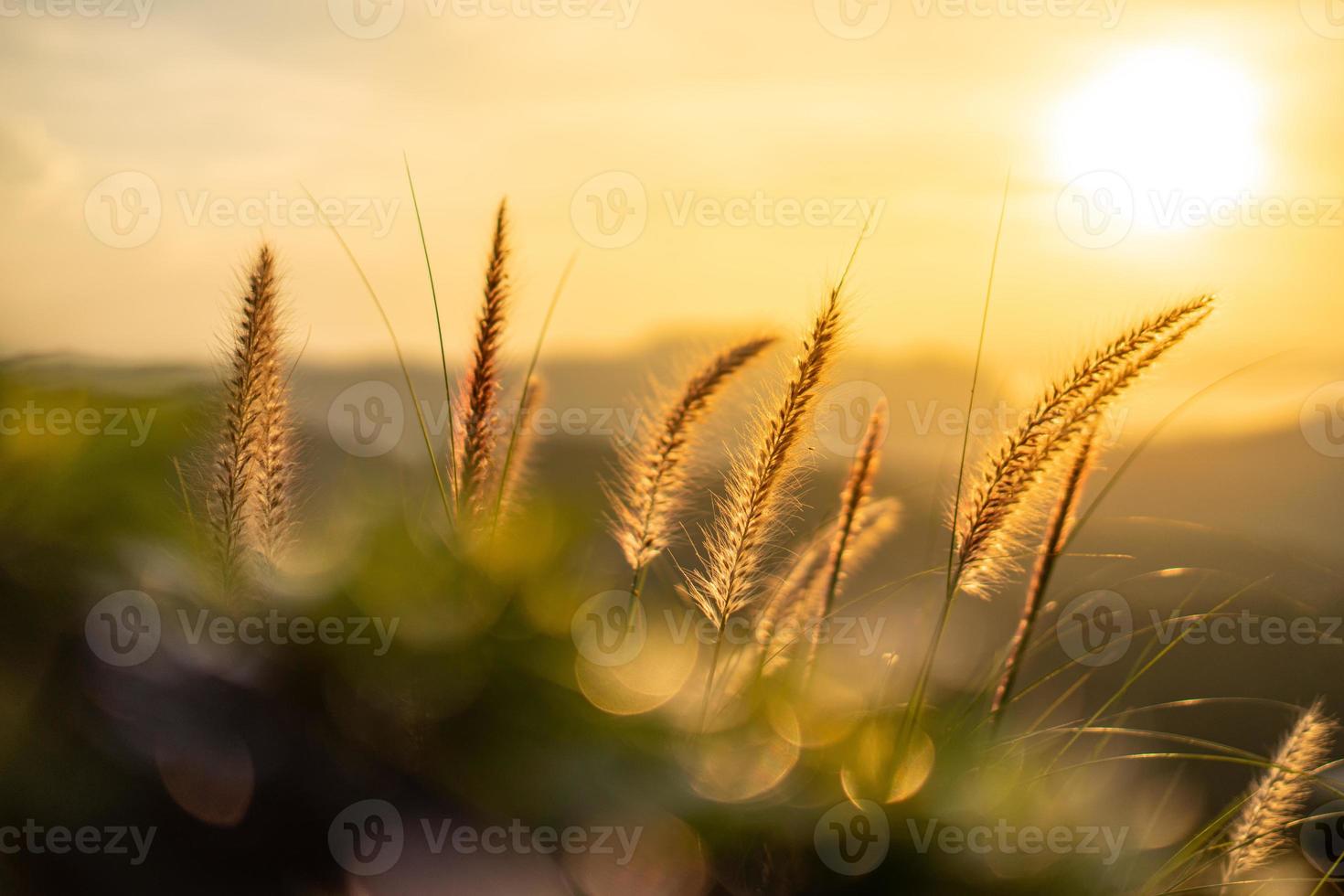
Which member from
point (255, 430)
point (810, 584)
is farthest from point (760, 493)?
point (255, 430)

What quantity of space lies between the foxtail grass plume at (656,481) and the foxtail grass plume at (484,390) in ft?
1.23

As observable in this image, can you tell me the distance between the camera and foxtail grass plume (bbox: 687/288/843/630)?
6.60ft

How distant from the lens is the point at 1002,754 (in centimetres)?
222

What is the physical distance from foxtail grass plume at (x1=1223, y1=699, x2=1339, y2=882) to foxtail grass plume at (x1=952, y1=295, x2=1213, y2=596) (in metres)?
1.08

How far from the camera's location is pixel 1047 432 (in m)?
2.14

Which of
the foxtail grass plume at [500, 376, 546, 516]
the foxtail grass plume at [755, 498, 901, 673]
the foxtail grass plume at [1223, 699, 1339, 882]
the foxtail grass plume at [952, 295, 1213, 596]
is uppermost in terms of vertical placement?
the foxtail grass plume at [952, 295, 1213, 596]

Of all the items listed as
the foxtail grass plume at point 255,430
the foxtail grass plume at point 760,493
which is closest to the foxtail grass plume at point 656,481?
the foxtail grass plume at point 760,493

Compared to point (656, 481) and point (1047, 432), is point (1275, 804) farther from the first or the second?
point (656, 481)

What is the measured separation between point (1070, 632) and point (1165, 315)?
3.53ft

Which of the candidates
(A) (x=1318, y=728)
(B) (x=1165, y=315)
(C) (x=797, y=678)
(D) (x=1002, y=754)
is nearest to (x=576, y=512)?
(C) (x=797, y=678)

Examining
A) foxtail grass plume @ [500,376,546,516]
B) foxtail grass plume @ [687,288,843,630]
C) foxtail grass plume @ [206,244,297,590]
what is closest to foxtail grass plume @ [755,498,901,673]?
foxtail grass plume @ [687,288,843,630]

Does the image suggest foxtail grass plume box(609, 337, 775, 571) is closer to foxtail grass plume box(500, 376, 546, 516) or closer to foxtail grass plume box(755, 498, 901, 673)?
foxtail grass plume box(500, 376, 546, 516)

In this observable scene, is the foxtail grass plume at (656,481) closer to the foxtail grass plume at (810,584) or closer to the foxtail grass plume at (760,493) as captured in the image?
the foxtail grass plume at (760,493)

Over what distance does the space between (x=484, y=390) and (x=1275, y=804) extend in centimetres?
242
